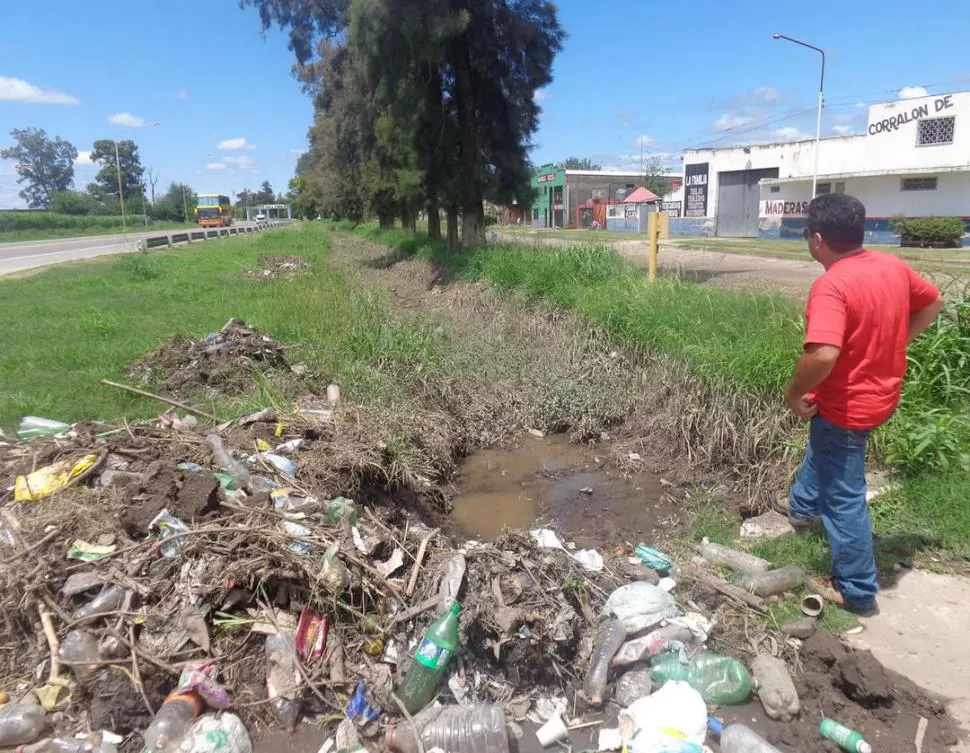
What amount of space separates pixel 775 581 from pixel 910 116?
32.0 m

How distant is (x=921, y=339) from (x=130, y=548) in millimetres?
5417

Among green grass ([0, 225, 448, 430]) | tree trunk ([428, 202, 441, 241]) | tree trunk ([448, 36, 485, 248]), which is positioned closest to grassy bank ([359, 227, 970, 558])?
green grass ([0, 225, 448, 430])

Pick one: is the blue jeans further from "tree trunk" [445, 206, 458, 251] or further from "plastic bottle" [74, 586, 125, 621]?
"tree trunk" [445, 206, 458, 251]

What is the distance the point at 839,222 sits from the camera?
3.17 meters

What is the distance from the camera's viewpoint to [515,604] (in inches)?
129

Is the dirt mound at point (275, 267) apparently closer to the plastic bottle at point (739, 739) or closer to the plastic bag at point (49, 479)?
the plastic bag at point (49, 479)

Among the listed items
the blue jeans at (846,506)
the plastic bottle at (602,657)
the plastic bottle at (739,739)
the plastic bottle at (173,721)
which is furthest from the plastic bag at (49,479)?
the blue jeans at (846,506)

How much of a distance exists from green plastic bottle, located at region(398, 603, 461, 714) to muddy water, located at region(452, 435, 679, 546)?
1.89 m

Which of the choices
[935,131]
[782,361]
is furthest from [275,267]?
[935,131]

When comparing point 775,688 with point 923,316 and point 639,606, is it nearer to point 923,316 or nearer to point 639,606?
point 639,606

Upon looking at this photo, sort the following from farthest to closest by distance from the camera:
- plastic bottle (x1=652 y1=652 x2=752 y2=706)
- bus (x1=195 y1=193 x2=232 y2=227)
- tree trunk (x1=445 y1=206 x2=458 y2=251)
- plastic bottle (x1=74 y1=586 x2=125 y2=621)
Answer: bus (x1=195 y1=193 x2=232 y2=227) < tree trunk (x1=445 y1=206 x2=458 y2=251) < plastic bottle (x1=74 y1=586 x2=125 y2=621) < plastic bottle (x1=652 y1=652 x2=752 y2=706)

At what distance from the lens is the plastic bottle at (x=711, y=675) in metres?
2.99

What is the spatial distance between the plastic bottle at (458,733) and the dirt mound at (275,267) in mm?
16902

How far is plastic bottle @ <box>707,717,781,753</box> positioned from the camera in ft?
8.77
